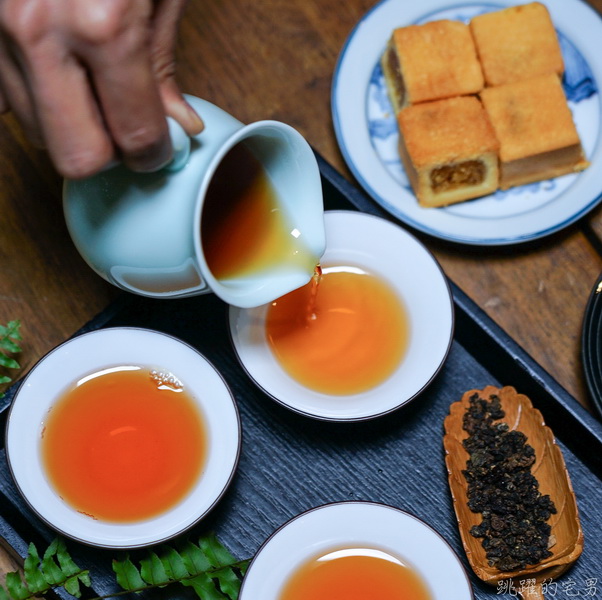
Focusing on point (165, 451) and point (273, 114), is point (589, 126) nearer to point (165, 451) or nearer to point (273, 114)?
point (273, 114)

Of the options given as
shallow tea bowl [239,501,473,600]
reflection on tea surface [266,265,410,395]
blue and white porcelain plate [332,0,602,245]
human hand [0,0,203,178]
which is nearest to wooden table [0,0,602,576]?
blue and white porcelain plate [332,0,602,245]

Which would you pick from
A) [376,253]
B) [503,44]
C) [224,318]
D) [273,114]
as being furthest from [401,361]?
[503,44]

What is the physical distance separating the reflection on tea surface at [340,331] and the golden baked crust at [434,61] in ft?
1.19

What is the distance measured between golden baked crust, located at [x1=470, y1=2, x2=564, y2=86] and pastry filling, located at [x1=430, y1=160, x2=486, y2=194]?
0.17 m

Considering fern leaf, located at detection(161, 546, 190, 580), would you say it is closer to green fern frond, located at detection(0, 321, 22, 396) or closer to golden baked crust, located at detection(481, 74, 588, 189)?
green fern frond, located at detection(0, 321, 22, 396)

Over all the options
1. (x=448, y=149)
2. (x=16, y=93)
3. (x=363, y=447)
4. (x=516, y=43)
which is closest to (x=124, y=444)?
Answer: (x=363, y=447)

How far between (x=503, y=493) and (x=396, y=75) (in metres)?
0.78

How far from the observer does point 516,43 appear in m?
1.47

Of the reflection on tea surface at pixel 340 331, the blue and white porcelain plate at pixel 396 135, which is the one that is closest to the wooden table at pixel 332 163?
the blue and white porcelain plate at pixel 396 135

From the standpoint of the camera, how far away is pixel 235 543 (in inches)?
51.3

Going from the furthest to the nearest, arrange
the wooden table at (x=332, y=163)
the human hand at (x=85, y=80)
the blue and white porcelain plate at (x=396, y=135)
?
the blue and white porcelain plate at (x=396, y=135) → the wooden table at (x=332, y=163) → the human hand at (x=85, y=80)

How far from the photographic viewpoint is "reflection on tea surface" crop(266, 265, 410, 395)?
4.32 feet

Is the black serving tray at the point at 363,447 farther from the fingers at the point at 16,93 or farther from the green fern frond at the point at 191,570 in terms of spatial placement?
the fingers at the point at 16,93

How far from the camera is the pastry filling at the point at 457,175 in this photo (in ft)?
4.73
